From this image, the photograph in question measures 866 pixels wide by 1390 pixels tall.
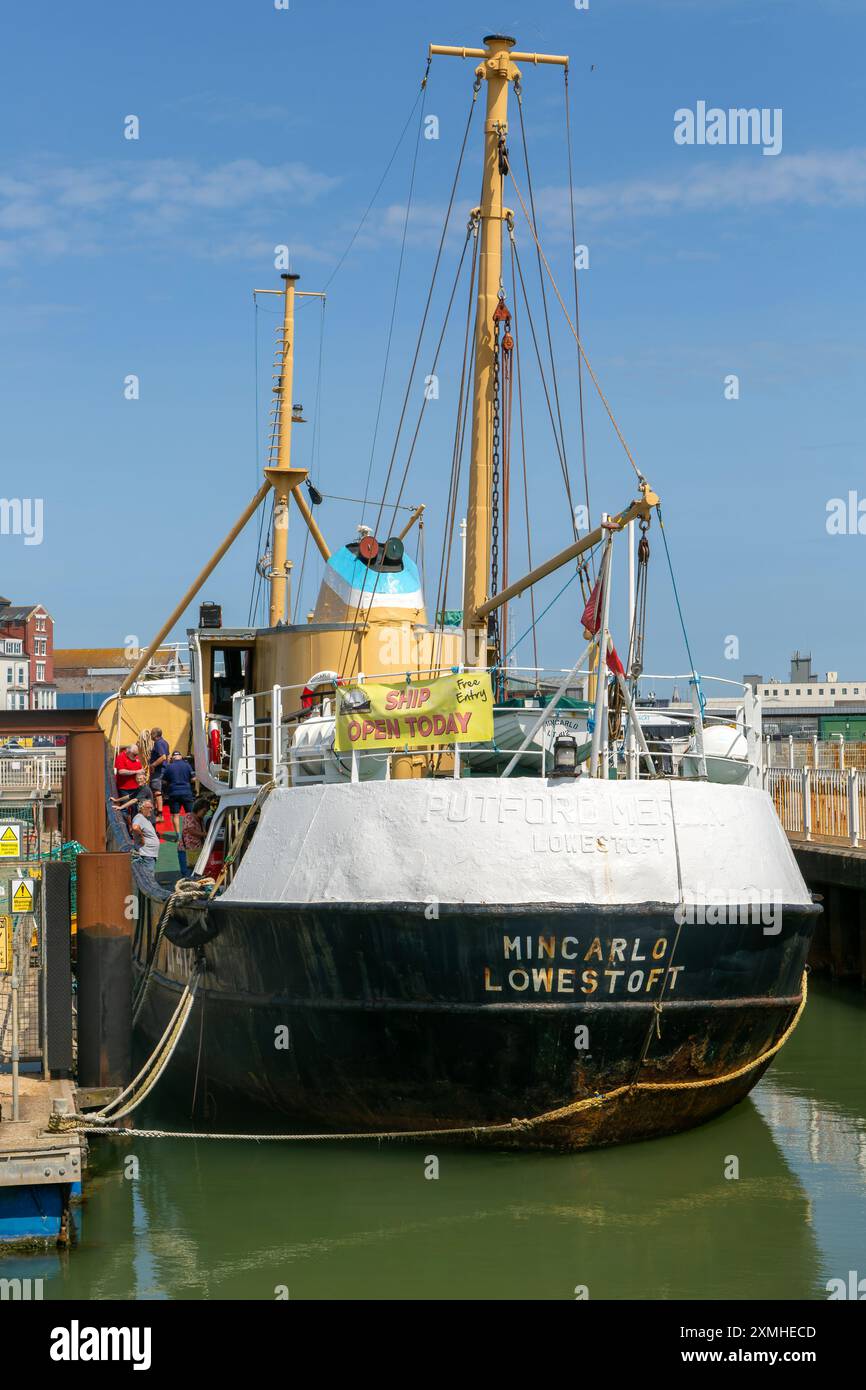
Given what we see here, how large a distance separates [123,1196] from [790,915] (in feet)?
20.3

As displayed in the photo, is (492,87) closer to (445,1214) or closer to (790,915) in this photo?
(790,915)

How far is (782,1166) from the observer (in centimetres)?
1354

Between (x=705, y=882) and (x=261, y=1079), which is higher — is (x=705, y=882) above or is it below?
above

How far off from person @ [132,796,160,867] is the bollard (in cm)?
292

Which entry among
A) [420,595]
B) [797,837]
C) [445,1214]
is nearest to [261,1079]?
[445,1214]

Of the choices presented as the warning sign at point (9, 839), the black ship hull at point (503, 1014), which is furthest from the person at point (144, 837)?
the black ship hull at point (503, 1014)

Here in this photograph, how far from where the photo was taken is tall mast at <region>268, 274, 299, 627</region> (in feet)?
69.9

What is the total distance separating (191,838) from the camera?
56.6 feet

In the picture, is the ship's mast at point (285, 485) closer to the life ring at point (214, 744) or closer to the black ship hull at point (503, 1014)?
the life ring at point (214, 744)

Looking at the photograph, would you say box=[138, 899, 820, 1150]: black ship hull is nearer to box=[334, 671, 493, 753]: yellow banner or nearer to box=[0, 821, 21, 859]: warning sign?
box=[334, 671, 493, 753]: yellow banner

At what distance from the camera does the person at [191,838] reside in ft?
56.6

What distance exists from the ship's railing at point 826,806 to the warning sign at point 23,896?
1431cm
